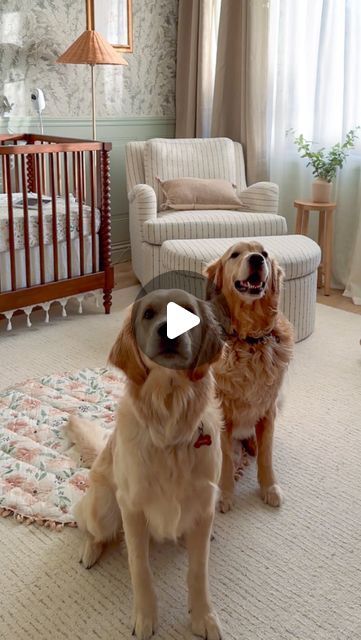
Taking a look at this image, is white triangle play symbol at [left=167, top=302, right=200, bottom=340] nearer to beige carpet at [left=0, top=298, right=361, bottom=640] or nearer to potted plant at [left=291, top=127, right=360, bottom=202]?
beige carpet at [left=0, top=298, right=361, bottom=640]

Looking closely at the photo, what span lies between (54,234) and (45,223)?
0.22 ft

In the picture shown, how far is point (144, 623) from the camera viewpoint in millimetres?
1408

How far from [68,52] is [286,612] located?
10.8 feet

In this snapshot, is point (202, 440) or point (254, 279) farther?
point (254, 279)

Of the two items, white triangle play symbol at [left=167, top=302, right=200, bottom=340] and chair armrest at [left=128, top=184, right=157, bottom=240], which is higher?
white triangle play symbol at [left=167, top=302, right=200, bottom=340]

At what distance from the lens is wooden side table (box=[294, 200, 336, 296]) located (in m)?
3.90

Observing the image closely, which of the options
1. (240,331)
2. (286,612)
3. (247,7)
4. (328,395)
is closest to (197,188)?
(247,7)

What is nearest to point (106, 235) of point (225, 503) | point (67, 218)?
point (67, 218)

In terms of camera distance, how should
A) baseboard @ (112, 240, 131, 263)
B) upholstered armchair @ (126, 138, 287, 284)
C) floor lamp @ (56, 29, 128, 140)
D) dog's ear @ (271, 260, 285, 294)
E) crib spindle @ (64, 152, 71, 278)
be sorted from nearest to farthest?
dog's ear @ (271, 260, 285, 294), crib spindle @ (64, 152, 71, 278), upholstered armchair @ (126, 138, 287, 284), floor lamp @ (56, 29, 128, 140), baseboard @ (112, 240, 131, 263)

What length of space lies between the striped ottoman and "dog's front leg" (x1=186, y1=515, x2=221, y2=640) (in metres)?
1.67

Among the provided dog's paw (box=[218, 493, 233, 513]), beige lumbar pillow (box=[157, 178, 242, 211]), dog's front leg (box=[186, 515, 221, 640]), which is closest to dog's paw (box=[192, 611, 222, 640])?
dog's front leg (box=[186, 515, 221, 640])

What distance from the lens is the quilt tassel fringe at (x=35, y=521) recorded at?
5.89ft

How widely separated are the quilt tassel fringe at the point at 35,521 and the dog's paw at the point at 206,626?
19.5 inches

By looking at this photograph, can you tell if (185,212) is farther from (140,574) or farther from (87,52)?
(140,574)
